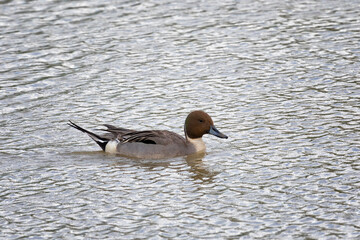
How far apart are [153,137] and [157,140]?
8 cm

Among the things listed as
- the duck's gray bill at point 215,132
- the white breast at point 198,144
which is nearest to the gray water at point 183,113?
the white breast at point 198,144

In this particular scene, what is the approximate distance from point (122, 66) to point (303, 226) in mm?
8529

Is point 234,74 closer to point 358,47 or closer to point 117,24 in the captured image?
point 358,47

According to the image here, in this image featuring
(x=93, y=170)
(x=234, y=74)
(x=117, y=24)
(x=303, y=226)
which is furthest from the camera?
(x=117, y=24)

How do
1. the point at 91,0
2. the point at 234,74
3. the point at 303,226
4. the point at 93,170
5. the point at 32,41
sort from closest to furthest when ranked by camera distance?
the point at 303,226 < the point at 93,170 < the point at 234,74 < the point at 32,41 < the point at 91,0

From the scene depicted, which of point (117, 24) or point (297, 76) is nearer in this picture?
point (297, 76)

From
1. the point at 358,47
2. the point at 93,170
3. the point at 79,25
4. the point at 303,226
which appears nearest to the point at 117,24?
the point at 79,25

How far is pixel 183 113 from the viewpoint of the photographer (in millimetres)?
13586

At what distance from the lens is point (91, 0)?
21.9 m

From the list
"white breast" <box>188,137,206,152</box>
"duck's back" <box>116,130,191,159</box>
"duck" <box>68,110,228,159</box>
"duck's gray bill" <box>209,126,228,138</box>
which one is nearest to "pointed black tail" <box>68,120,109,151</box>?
"duck" <box>68,110,228,159</box>

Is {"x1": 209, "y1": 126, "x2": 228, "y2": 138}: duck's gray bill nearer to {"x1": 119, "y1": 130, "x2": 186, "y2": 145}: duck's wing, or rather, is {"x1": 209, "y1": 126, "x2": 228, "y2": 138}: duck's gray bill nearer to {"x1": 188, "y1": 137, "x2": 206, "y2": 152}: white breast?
{"x1": 188, "y1": 137, "x2": 206, "y2": 152}: white breast

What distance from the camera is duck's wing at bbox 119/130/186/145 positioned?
11789mm

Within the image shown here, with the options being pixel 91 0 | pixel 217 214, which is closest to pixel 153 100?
pixel 217 214

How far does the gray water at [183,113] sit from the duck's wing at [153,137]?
35 centimetres
